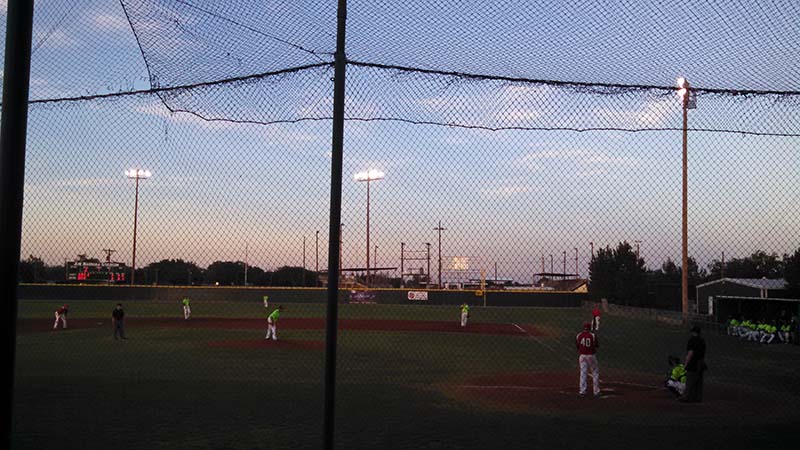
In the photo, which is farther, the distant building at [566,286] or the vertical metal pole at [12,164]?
the distant building at [566,286]

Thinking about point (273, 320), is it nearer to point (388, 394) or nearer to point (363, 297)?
point (388, 394)

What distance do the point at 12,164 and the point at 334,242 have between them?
87.0 inches

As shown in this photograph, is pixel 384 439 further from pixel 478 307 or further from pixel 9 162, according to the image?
pixel 478 307

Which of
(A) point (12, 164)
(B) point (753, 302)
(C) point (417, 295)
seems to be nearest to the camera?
(A) point (12, 164)

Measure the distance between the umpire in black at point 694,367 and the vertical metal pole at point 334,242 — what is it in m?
9.28

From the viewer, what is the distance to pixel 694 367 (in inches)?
485

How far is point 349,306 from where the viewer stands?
179 feet

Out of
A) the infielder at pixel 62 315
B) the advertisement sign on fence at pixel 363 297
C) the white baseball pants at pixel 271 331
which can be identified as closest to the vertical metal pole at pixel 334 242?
the white baseball pants at pixel 271 331

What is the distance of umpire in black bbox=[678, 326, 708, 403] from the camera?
12.2 metres

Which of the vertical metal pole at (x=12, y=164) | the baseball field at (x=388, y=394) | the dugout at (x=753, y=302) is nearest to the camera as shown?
the vertical metal pole at (x=12, y=164)

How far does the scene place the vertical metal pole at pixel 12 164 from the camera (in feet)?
12.1

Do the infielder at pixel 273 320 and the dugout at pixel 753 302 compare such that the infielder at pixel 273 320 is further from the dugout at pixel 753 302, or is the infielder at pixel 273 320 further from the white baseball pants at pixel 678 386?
the dugout at pixel 753 302

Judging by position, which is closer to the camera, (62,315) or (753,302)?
(753,302)

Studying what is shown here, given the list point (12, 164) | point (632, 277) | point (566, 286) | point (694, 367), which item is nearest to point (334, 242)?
point (12, 164)
